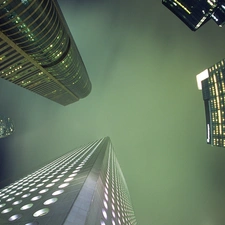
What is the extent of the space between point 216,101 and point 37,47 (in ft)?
238

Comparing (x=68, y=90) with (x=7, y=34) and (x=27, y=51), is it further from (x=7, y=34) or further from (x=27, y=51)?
(x=7, y=34)

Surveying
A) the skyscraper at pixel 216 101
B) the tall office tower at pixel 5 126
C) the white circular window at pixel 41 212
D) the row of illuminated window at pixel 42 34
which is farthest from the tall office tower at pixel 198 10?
the tall office tower at pixel 5 126

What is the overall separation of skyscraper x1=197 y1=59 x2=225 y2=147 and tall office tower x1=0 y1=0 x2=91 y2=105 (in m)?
61.9

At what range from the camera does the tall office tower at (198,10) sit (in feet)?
258

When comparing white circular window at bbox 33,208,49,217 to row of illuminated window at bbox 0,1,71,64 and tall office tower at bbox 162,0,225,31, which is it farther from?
tall office tower at bbox 162,0,225,31

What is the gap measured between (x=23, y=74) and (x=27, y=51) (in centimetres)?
1786

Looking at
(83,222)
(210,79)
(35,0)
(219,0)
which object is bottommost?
(83,222)

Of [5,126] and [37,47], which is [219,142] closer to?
[37,47]

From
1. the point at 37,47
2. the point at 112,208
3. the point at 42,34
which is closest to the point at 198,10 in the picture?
the point at 42,34

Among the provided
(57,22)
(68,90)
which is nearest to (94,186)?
(57,22)

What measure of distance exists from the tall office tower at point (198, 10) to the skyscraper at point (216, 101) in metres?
20.6

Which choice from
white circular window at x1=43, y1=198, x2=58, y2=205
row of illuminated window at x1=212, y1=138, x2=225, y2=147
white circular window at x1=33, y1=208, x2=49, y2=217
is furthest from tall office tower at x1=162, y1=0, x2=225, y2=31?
white circular window at x1=33, y1=208, x2=49, y2=217

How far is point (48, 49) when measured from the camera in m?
66.8

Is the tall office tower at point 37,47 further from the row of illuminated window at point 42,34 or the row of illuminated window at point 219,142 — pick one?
the row of illuminated window at point 219,142
